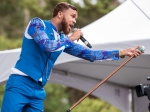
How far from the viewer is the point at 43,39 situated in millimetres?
2859

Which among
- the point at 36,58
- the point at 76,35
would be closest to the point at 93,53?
the point at 76,35

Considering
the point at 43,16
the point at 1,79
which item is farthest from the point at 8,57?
the point at 43,16

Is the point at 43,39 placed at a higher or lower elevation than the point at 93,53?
higher

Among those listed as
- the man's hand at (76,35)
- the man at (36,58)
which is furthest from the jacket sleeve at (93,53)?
the man's hand at (76,35)

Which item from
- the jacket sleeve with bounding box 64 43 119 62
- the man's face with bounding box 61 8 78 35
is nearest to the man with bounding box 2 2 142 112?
the man's face with bounding box 61 8 78 35

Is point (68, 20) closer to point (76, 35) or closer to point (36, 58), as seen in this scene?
point (76, 35)

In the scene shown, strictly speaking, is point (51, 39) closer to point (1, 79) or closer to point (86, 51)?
point (86, 51)

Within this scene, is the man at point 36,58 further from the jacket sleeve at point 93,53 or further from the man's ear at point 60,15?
the jacket sleeve at point 93,53

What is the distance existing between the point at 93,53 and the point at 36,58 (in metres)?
0.45

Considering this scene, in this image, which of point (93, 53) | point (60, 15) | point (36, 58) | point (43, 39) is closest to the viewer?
point (43, 39)

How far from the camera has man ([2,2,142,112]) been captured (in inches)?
114

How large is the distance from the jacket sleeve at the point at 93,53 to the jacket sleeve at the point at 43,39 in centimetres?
27

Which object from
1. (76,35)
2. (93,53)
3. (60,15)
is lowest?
(93,53)

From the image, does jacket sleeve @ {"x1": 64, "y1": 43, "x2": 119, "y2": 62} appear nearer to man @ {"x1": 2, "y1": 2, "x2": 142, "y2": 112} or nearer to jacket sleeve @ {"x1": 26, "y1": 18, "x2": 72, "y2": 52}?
man @ {"x1": 2, "y1": 2, "x2": 142, "y2": 112}
